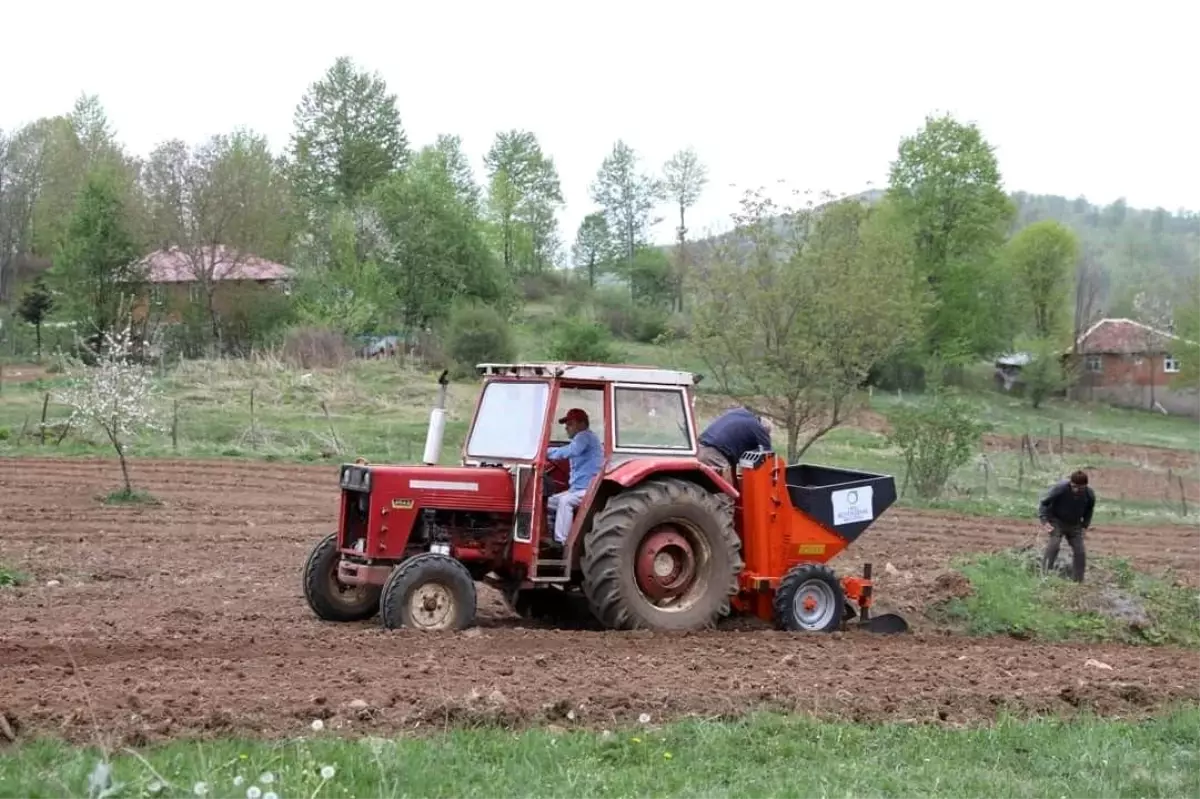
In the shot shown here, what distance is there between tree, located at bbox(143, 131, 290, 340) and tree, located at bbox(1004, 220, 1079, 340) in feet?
128

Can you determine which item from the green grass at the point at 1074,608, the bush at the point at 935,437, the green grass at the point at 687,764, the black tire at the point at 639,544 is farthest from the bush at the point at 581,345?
the green grass at the point at 687,764

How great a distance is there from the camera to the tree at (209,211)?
4528 cm

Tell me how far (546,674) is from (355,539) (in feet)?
9.52

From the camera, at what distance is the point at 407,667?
848 centimetres

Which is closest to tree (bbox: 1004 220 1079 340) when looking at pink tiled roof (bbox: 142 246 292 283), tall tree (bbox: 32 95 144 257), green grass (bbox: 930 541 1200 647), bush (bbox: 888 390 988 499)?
pink tiled roof (bbox: 142 246 292 283)

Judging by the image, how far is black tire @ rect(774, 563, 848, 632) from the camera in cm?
1129

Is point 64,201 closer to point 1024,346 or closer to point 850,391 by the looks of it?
point 1024,346

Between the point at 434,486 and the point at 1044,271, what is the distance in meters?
63.5

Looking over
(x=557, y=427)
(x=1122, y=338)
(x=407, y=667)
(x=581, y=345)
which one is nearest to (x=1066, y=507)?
(x=557, y=427)

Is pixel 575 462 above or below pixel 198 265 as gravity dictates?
below

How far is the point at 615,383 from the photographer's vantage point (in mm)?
10930

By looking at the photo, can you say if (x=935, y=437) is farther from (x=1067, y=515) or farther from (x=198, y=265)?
(x=198, y=265)

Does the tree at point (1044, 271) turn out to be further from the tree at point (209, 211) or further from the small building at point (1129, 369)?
the tree at point (209, 211)

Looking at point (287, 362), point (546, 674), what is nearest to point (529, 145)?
point (287, 362)
